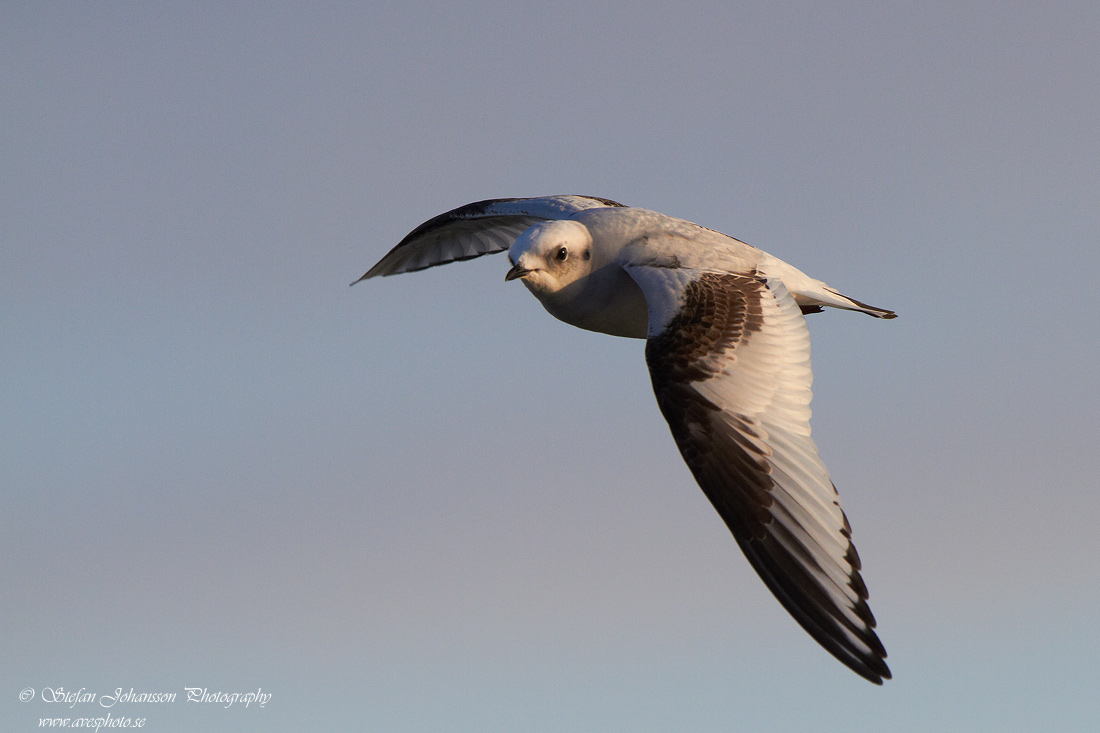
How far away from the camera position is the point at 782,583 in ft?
23.9

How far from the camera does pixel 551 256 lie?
956cm

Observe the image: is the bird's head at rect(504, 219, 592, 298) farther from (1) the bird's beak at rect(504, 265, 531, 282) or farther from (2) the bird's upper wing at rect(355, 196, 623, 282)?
(2) the bird's upper wing at rect(355, 196, 623, 282)

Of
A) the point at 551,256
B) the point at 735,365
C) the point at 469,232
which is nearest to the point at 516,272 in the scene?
the point at 551,256

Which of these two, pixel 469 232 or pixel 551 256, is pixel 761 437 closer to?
pixel 551 256

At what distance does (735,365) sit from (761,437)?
2.38 ft

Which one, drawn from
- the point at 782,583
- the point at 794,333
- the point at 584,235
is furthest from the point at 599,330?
the point at 782,583

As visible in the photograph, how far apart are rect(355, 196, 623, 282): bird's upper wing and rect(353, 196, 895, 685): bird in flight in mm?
1174

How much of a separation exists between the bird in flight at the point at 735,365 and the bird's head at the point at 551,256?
15 mm

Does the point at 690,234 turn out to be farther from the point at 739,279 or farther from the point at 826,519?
the point at 826,519

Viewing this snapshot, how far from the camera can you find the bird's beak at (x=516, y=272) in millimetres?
9219

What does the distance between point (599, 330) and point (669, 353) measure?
7.69ft

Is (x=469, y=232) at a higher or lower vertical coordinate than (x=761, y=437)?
higher

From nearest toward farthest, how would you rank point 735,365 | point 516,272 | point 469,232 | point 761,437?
point 761,437 < point 735,365 < point 516,272 < point 469,232

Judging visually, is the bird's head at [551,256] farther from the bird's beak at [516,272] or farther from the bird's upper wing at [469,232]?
the bird's upper wing at [469,232]
